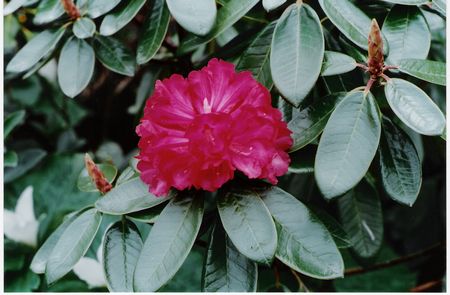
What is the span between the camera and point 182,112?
914mm

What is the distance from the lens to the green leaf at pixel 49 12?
1.17m

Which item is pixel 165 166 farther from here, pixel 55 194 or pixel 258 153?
pixel 55 194

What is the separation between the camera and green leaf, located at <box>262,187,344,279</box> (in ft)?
2.88

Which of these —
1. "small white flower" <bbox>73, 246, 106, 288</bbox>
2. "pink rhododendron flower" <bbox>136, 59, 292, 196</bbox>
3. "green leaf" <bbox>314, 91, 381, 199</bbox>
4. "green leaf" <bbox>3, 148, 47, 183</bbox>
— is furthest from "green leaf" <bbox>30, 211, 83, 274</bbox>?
"green leaf" <bbox>3, 148, 47, 183</bbox>

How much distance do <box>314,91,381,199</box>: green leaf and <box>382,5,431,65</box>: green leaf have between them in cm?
12

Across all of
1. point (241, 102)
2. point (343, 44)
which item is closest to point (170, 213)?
point (241, 102)

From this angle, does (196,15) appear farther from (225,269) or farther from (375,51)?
(225,269)

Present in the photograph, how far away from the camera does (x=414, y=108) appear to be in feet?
2.84

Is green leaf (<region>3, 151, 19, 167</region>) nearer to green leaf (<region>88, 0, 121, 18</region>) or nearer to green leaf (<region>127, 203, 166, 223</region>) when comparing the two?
green leaf (<region>88, 0, 121, 18</region>)

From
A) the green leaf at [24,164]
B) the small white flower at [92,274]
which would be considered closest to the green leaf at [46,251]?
the small white flower at [92,274]

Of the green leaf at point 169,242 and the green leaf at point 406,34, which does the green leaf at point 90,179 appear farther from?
the green leaf at point 406,34

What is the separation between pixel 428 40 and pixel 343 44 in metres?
0.15

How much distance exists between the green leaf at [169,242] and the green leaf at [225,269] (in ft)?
0.20

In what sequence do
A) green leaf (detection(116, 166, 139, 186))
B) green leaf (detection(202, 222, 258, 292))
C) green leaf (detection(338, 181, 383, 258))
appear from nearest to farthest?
green leaf (detection(202, 222, 258, 292)) < green leaf (detection(116, 166, 139, 186)) < green leaf (detection(338, 181, 383, 258))
